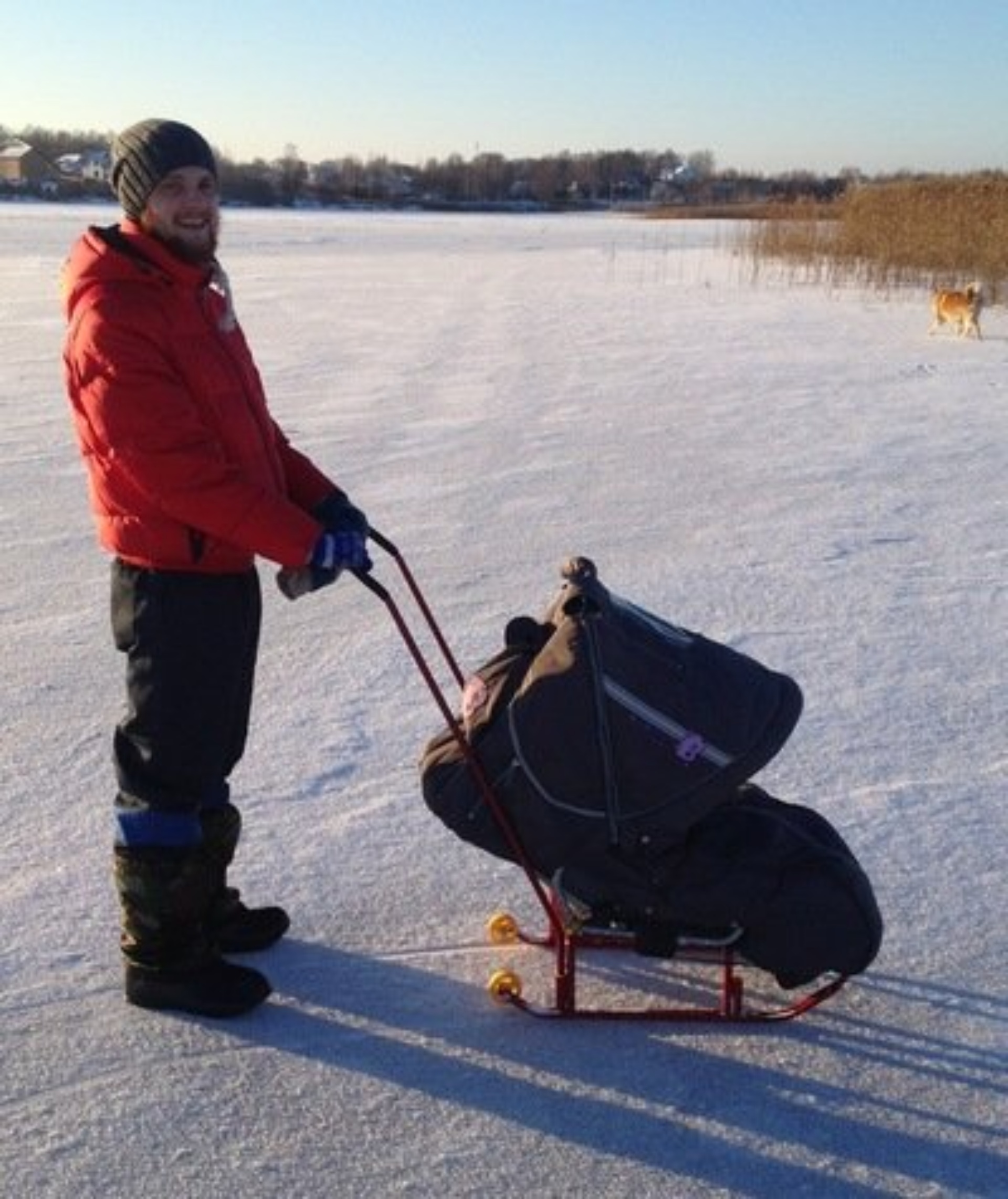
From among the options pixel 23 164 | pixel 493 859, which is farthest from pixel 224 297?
pixel 23 164

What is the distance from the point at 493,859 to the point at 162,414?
4.22 ft

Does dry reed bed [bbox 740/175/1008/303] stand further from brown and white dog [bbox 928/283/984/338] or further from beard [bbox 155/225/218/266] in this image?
beard [bbox 155/225/218/266]

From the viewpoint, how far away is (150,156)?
7.47ft

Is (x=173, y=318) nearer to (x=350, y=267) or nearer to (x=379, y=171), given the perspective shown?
(x=350, y=267)

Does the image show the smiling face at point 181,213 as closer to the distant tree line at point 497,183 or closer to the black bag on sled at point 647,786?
the black bag on sled at point 647,786

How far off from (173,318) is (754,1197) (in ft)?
5.56

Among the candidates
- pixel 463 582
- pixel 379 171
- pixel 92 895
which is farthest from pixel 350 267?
pixel 379 171

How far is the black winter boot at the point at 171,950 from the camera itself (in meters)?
2.43

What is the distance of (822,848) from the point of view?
94.0 inches

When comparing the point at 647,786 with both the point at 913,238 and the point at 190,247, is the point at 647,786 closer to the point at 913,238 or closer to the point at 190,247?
the point at 190,247

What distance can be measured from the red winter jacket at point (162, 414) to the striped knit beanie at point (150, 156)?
0.06 meters

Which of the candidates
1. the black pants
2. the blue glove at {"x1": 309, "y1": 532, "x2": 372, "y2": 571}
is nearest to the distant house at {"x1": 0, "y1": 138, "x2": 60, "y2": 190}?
the black pants

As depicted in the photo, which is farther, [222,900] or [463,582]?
[463,582]

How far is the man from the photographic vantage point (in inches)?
87.9
